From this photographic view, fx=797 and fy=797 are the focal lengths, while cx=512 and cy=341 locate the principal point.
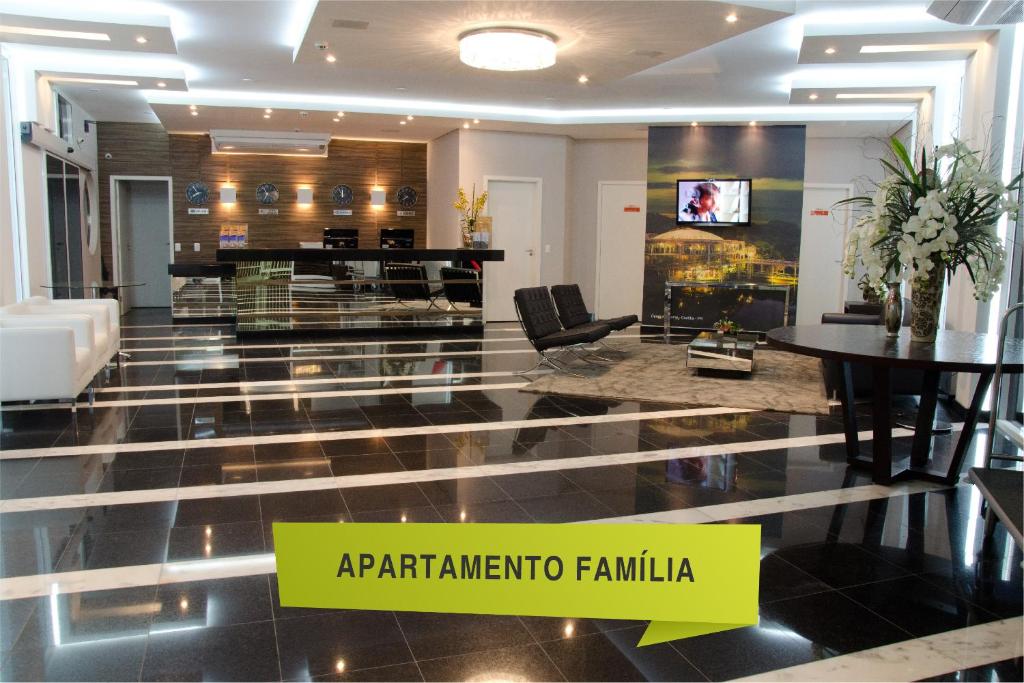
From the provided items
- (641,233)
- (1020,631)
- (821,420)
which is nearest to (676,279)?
(641,233)

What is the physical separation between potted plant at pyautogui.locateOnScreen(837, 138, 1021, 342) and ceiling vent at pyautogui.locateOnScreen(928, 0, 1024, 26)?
4.86 ft

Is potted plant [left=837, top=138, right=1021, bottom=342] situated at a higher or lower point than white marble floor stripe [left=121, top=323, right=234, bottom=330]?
higher

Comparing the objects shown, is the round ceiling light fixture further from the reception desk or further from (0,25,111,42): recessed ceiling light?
the reception desk

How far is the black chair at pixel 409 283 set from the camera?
38.0ft

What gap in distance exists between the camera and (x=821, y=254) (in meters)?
13.7

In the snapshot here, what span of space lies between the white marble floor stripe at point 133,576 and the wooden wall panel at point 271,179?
1181cm

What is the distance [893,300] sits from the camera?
5.04 meters

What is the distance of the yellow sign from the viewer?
7.80ft

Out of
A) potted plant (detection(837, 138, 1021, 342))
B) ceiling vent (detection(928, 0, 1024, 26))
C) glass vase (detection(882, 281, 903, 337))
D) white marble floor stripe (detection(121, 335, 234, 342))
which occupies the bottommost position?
white marble floor stripe (detection(121, 335, 234, 342))

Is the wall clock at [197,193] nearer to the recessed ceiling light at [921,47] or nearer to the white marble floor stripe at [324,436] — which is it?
the white marble floor stripe at [324,436]

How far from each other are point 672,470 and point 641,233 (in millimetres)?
9813

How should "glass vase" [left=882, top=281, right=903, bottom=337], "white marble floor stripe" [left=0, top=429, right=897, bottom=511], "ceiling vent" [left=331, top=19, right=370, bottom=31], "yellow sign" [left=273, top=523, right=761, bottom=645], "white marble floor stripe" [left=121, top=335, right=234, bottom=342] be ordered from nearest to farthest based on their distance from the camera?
1. "yellow sign" [left=273, top=523, right=761, bottom=645]
2. "white marble floor stripe" [left=0, top=429, right=897, bottom=511]
3. "glass vase" [left=882, top=281, right=903, bottom=337]
4. "ceiling vent" [left=331, top=19, right=370, bottom=31]
5. "white marble floor stripe" [left=121, top=335, right=234, bottom=342]

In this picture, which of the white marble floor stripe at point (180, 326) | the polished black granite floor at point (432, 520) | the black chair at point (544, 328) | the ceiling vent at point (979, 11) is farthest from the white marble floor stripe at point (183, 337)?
the ceiling vent at point (979, 11)

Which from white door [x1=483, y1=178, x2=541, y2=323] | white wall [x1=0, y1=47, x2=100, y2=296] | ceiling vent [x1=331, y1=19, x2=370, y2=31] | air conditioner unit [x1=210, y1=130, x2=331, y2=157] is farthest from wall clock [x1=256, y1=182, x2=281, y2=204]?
ceiling vent [x1=331, y1=19, x2=370, y2=31]
